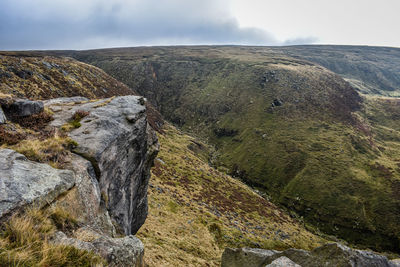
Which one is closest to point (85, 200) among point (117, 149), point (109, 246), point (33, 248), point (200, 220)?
point (109, 246)

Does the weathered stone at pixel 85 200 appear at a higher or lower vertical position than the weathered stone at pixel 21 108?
lower

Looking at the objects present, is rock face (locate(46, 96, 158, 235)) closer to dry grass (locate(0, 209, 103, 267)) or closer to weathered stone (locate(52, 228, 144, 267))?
weathered stone (locate(52, 228, 144, 267))

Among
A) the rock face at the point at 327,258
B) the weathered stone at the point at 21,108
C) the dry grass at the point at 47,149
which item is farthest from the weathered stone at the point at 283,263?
the weathered stone at the point at 21,108

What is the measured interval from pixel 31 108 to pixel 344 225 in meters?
77.8

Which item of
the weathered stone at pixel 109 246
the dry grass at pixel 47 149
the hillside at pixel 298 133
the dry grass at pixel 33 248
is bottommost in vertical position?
the hillside at pixel 298 133

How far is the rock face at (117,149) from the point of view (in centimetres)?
1184

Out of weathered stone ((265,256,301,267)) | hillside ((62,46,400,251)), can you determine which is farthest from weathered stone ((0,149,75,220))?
hillside ((62,46,400,251))

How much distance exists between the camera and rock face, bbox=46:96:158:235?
1184 centimetres

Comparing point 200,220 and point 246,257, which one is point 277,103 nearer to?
point 200,220

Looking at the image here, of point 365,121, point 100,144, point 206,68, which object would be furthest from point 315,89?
point 100,144

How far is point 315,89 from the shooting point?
130 meters

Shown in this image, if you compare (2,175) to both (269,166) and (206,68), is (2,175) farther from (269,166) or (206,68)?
(206,68)

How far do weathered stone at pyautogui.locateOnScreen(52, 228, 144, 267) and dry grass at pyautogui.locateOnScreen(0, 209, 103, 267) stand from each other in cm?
38

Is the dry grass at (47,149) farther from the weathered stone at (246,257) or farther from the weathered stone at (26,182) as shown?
the weathered stone at (246,257)
